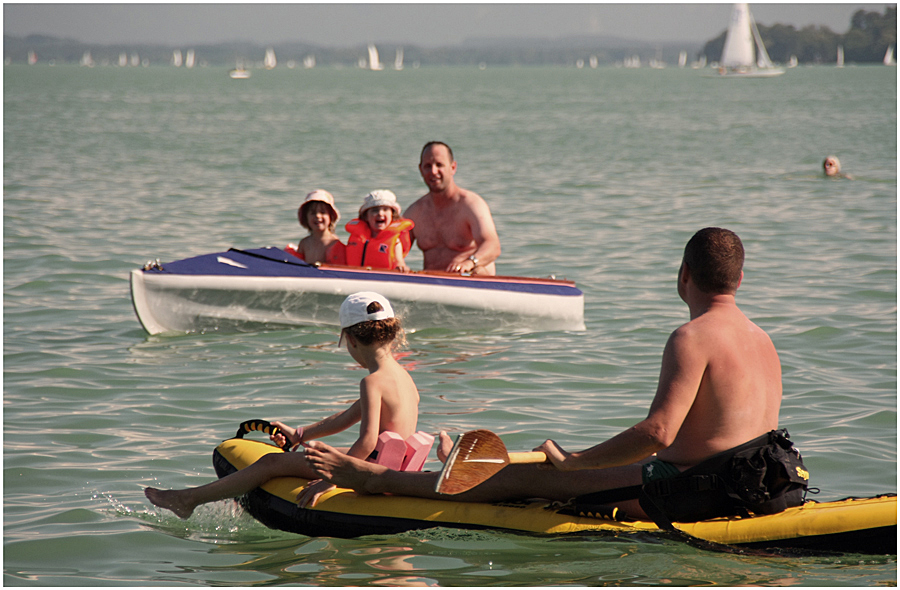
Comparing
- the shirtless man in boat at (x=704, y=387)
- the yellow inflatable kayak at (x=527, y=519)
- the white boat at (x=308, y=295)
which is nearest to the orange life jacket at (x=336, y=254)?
the white boat at (x=308, y=295)

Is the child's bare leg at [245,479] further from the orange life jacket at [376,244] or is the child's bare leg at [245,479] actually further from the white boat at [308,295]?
the orange life jacket at [376,244]

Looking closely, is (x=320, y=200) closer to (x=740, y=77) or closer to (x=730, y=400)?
(x=730, y=400)

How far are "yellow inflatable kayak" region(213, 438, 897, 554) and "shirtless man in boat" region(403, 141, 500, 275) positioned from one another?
3976 mm

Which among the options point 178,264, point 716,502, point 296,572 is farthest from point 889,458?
point 178,264

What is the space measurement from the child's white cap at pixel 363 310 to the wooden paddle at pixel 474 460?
720 millimetres

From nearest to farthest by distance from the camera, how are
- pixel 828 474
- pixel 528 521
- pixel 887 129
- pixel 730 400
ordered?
Answer: 1. pixel 730 400
2. pixel 528 521
3. pixel 828 474
4. pixel 887 129

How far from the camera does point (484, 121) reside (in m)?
45.9

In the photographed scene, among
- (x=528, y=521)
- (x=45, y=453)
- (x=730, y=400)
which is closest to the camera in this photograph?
(x=730, y=400)

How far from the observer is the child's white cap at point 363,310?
4086mm

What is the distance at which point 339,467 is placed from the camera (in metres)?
4.05

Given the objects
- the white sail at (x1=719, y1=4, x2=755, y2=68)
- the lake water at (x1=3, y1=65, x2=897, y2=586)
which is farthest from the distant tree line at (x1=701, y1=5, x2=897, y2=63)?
the lake water at (x1=3, y1=65, x2=897, y2=586)

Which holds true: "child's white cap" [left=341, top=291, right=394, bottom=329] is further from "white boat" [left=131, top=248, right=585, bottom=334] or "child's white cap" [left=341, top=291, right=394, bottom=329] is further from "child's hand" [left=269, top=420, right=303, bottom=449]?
"white boat" [left=131, top=248, right=585, bottom=334]

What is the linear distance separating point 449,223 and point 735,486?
16.6 feet

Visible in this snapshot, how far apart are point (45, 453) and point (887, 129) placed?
1335 inches
